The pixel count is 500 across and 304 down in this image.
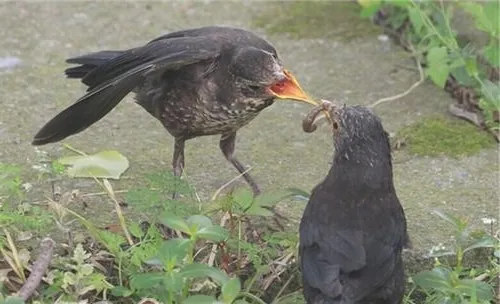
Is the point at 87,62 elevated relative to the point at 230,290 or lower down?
elevated

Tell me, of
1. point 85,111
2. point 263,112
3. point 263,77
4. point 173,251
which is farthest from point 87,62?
point 173,251

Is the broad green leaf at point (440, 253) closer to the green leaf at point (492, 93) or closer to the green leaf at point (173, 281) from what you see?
the green leaf at point (173, 281)

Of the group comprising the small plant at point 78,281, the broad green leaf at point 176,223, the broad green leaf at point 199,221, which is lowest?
the small plant at point 78,281

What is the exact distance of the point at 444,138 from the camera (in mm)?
4547

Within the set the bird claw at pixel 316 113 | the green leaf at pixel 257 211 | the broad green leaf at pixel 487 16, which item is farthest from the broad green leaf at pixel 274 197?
the broad green leaf at pixel 487 16

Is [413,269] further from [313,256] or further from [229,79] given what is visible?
[229,79]

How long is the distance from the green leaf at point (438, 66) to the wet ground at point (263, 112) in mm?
169

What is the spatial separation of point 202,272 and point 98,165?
2.61ft

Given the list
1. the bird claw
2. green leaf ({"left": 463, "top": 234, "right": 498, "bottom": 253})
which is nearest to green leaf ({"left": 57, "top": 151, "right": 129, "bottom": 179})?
the bird claw

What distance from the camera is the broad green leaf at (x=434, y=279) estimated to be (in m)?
3.37

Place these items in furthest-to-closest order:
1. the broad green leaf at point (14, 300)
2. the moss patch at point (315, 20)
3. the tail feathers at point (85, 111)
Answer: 1. the moss patch at point (315, 20)
2. the tail feathers at point (85, 111)
3. the broad green leaf at point (14, 300)

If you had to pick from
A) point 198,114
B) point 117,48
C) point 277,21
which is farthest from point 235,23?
point 198,114

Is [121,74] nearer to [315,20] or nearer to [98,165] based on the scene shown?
[98,165]

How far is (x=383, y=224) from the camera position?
11.0 ft
